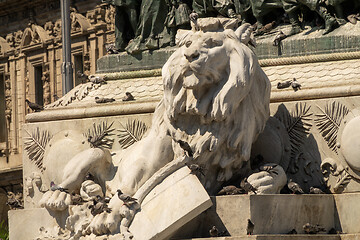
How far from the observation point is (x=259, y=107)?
18453 millimetres

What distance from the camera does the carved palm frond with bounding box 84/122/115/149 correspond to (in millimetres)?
20453

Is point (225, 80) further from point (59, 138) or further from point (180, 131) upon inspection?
point (59, 138)

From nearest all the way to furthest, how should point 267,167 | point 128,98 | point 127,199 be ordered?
point 127,199 < point 267,167 < point 128,98

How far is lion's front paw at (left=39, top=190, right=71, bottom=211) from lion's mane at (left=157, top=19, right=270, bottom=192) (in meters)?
1.49

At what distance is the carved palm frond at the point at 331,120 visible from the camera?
19.0m

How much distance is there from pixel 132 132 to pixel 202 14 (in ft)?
6.16

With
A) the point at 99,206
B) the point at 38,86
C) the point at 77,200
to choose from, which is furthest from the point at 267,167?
the point at 38,86

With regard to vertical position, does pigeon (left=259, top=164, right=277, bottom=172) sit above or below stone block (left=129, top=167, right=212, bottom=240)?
above

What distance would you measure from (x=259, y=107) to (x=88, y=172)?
2.17m

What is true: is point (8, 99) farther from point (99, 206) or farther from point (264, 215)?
point (264, 215)

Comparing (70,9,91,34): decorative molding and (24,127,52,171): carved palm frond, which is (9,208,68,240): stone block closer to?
(24,127,52,171): carved palm frond

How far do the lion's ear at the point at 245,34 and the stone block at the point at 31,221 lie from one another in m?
2.73

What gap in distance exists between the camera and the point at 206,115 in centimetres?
1823

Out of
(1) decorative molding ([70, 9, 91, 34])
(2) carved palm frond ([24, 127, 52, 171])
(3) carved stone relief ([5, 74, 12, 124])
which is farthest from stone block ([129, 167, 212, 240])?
(3) carved stone relief ([5, 74, 12, 124])
